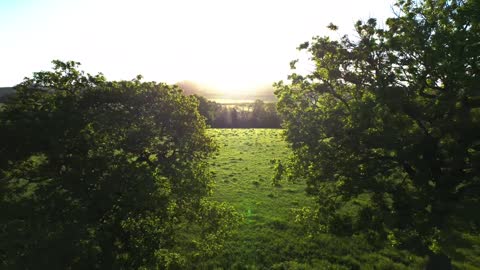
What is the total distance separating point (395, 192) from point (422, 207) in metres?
1.25

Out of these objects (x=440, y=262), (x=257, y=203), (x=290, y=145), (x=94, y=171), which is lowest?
(x=257, y=203)

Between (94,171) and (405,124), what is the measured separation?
41.7 ft

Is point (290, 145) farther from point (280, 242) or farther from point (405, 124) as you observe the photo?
point (280, 242)

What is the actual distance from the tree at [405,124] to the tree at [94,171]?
5779 millimetres

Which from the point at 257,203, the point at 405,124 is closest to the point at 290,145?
the point at 405,124

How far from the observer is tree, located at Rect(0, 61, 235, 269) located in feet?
37.0

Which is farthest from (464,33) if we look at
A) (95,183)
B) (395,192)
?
(95,183)

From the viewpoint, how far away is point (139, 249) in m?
12.9

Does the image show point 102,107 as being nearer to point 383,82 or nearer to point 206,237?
point 206,237

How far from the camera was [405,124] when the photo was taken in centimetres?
1332

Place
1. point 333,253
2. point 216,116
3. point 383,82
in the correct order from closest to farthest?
point 383,82 < point 333,253 < point 216,116

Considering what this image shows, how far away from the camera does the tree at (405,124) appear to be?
12344mm

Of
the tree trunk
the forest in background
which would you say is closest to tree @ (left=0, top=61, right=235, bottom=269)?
the forest in background

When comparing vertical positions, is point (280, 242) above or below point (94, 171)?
below
